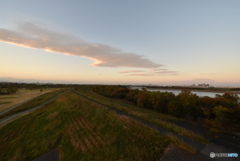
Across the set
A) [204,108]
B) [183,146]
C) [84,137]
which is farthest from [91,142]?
[204,108]

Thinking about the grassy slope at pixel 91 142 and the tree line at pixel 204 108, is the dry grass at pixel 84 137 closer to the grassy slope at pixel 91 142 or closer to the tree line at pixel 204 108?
the grassy slope at pixel 91 142

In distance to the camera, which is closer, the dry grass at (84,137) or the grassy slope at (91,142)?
the grassy slope at (91,142)

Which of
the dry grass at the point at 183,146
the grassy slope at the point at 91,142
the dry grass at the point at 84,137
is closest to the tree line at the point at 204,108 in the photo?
the dry grass at the point at 183,146

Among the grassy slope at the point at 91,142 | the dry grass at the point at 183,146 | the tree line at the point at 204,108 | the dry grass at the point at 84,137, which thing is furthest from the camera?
the tree line at the point at 204,108

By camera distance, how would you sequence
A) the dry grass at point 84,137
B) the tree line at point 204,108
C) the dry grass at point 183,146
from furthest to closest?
the tree line at point 204,108, the dry grass at point 84,137, the dry grass at point 183,146

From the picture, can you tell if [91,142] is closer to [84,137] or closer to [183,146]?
[84,137]

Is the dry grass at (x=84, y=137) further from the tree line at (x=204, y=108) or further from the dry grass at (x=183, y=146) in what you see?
the tree line at (x=204, y=108)

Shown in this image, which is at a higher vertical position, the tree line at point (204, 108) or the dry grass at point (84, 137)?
the tree line at point (204, 108)

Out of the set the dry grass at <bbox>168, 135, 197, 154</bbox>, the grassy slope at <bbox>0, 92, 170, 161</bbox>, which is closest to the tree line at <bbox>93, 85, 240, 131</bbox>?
the dry grass at <bbox>168, 135, 197, 154</bbox>

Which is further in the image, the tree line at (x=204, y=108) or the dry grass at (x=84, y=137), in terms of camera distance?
the tree line at (x=204, y=108)

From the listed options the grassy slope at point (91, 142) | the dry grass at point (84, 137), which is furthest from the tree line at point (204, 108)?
the dry grass at point (84, 137)

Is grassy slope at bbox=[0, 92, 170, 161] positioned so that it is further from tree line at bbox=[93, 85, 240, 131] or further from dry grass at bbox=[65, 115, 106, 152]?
tree line at bbox=[93, 85, 240, 131]
